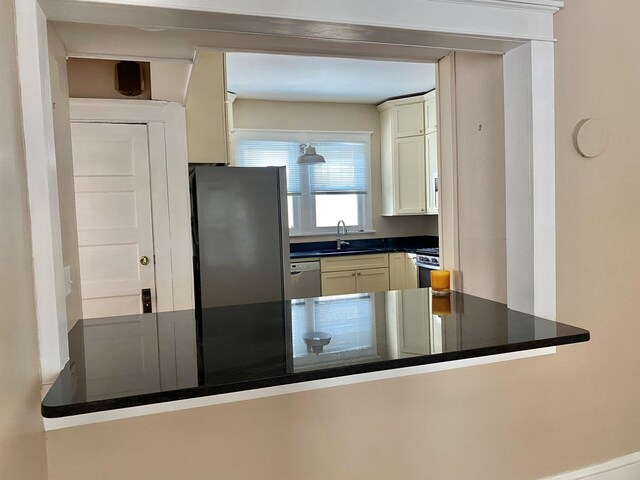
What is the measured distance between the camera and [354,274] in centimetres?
494

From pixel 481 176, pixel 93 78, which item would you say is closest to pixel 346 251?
pixel 93 78

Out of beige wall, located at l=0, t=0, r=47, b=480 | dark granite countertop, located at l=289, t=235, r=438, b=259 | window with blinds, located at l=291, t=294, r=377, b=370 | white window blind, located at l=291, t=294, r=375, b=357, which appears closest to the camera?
beige wall, located at l=0, t=0, r=47, b=480

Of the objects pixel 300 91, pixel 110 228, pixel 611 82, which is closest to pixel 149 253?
pixel 110 228

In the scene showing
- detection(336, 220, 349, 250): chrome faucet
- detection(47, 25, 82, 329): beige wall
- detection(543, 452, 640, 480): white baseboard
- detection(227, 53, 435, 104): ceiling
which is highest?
detection(227, 53, 435, 104): ceiling

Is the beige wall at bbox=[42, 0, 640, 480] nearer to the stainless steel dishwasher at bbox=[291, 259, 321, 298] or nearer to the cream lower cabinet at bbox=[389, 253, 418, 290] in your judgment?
the stainless steel dishwasher at bbox=[291, 259, 321, 298]

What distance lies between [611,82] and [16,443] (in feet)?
7.26

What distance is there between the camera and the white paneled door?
102 inches

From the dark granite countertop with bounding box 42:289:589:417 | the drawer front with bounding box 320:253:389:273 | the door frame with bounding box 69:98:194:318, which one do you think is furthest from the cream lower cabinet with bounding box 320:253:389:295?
the dark granite countertop with bounding box 42:289:589:417

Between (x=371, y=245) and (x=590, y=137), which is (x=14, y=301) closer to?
(x=590, y=137)

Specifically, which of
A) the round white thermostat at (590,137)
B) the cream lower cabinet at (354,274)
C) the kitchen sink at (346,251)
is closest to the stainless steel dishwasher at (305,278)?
the cream lower cabinet at (354,274)

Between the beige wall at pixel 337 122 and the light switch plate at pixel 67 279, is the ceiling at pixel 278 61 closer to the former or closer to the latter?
the beige wall at pixel 337 122

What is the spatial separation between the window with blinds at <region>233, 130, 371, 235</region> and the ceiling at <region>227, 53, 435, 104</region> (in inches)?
17.3

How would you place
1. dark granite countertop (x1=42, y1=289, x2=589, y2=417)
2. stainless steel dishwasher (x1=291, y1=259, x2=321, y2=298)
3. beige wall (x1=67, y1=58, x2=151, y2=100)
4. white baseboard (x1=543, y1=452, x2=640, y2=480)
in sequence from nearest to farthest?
dark granite countertop (x1=42, y1=289, x2=589, y2=417) → white baseboard (x1=543, y1=452, x2=640, y2=480) → beige wall (x1=67, y1=58, x2=151, y2=100) → stainless steel dishwasher (x1=291, y1=259, x2=321, y2=298)

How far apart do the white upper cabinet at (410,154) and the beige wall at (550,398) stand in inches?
120
